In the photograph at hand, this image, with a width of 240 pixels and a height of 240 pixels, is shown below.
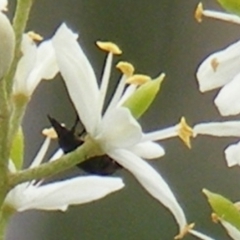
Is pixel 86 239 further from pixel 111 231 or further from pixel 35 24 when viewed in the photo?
pixel 35 24

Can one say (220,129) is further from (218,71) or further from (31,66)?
(31,66)

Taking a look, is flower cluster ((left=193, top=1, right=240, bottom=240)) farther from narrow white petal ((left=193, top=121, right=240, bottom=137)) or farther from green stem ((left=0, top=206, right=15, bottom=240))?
green stem ((left=0, top=206, right=15, bottom=240))

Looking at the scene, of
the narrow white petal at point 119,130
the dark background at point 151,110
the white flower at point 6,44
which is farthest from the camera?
the dark background at point 151,110

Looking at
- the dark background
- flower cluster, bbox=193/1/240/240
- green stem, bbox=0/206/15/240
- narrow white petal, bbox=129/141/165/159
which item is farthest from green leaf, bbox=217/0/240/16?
the dark background

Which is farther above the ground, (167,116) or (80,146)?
(80,146)

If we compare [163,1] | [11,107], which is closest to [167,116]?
[163,1]

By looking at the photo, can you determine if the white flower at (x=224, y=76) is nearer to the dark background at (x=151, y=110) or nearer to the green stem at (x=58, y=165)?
the green stem at (x=58, y=165)

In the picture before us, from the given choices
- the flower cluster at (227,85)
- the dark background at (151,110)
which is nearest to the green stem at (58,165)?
the flower cluster at (227,85)

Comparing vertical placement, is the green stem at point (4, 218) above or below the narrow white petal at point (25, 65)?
below
